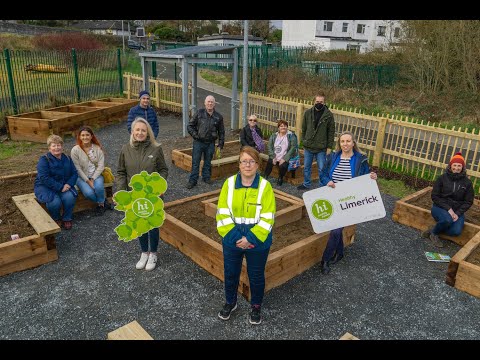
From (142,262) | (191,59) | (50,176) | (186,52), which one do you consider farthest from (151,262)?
(186,52)

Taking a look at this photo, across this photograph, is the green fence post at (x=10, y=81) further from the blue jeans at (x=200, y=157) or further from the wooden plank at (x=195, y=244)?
the wooden plank at (x=195, y=244)

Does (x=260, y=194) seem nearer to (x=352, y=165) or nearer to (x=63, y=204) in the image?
(x=352, y=165)

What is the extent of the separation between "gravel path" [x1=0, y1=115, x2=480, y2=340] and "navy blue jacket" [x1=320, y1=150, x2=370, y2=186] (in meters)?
1.21

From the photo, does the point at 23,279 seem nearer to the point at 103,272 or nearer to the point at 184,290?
the point at 103,272

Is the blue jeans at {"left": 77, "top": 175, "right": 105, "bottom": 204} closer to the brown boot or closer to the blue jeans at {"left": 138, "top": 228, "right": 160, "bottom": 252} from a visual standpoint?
the blue jeans at {"left": 138, "top": 228, "right": 160, "bottom": 252}

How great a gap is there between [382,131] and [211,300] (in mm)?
6199

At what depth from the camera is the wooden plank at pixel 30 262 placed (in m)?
4.70

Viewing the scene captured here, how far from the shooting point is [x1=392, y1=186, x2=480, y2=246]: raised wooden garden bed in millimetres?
5609

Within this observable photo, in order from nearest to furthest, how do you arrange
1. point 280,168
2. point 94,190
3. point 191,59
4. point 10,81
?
1. point 94,190
2. point 280,168
3. point 191,59
4. point 10,81

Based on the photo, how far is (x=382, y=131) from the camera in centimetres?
877

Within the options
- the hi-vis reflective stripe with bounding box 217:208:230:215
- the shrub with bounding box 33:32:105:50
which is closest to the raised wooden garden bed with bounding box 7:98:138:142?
the hi-vis reflective stripe with bounding box 217:208:230:215

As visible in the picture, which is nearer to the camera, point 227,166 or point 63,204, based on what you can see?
point 63,204

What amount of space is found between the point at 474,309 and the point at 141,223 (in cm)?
382

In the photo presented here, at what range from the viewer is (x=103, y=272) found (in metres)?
4.82
